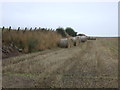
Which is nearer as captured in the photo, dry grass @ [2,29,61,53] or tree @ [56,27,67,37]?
dry grass @ [2,29,61,53]

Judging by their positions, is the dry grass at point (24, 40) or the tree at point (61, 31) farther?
the tree at point (61, 31)

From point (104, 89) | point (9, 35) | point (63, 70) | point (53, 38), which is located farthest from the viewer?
point (53, 38)

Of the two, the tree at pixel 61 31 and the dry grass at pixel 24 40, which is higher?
the tree at pixel 61 31

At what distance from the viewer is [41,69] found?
6.95 metres

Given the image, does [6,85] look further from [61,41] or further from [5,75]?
[61,41]

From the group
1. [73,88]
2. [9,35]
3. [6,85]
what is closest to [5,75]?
[6,85]

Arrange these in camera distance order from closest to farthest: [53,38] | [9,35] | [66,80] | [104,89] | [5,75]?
1. [104,89]
2. [66,80]
3. [5,75]
4. [9,35]
5. [53,38]

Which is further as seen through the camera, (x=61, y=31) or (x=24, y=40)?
(x=61, y=31)

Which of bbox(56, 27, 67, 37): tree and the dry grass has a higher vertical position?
bbox(56, 27, 67, 37): tree

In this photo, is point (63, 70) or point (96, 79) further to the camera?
point (63, 70)

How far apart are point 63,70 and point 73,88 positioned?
1.95 meters

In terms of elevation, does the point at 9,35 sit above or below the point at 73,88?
above

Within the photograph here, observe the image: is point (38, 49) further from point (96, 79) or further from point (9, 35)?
point (96, 79)

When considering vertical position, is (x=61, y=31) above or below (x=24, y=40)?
above
